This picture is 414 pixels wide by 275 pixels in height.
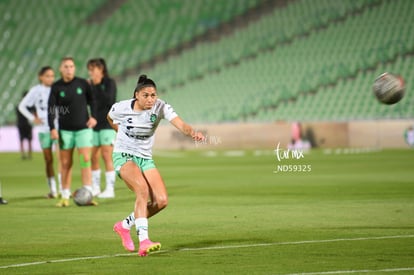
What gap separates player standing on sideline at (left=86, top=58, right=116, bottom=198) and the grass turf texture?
696mm

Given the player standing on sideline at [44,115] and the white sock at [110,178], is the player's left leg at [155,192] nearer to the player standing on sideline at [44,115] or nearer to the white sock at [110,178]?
the white sock at [110,178]

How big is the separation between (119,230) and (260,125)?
108 feet

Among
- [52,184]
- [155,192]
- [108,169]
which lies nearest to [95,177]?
[108,169]

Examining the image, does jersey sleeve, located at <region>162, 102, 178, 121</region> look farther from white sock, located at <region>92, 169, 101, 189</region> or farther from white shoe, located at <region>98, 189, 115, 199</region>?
white sock, located at <region>92, 169, 101, 189</region>

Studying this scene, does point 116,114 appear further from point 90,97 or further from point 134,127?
point 90,97

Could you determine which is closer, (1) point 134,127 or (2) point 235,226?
(1) point 134,127

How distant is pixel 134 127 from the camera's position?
425 inches

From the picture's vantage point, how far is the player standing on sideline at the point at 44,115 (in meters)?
18.9

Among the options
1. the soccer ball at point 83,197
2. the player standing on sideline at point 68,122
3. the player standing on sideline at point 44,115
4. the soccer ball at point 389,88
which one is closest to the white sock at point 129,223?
the soccer ball at point 389,88

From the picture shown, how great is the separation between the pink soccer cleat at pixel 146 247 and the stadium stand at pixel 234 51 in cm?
3370

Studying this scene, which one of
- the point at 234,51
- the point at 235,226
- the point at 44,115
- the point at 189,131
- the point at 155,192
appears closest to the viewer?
the point at 189,131

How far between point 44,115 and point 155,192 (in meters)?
9.22

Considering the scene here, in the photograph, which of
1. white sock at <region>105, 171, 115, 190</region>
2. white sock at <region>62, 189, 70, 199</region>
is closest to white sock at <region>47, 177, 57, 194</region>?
white sock at <region>105, 171, 115, 190</region>

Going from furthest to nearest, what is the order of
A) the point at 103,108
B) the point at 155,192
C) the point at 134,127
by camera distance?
1. the point at 103,108
2. the point at 134,127
3. the point at 155,192
